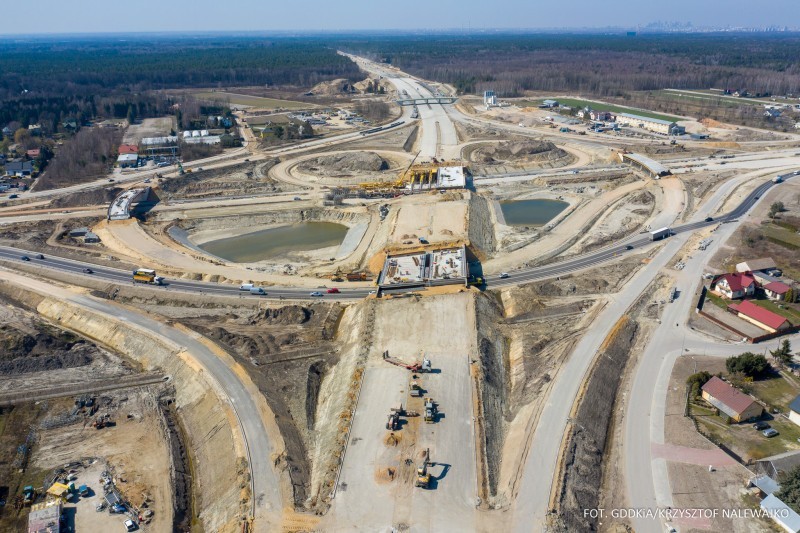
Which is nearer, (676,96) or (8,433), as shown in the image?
(8,433)

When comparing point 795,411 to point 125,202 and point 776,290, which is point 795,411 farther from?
point 125,202

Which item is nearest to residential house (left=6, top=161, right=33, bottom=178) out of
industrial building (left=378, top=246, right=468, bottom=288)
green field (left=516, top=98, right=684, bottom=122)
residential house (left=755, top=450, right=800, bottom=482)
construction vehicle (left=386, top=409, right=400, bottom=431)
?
industrial building (left=378, top=246, right=468, bottom=288)

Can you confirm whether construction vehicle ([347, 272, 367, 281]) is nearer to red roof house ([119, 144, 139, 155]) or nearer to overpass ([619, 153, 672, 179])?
overpass ([619, 153, 672, 179])

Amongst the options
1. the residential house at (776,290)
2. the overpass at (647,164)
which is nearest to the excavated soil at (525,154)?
the overpass at (647,164)

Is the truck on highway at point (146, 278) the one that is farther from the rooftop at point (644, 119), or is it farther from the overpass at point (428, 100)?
the overpass at point (428, 100)

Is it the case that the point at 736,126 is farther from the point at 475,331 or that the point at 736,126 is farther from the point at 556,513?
the point at 556,513

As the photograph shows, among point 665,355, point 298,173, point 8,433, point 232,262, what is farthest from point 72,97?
point 665,355

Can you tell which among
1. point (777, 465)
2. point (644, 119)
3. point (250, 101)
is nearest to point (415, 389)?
point (777, 465)
